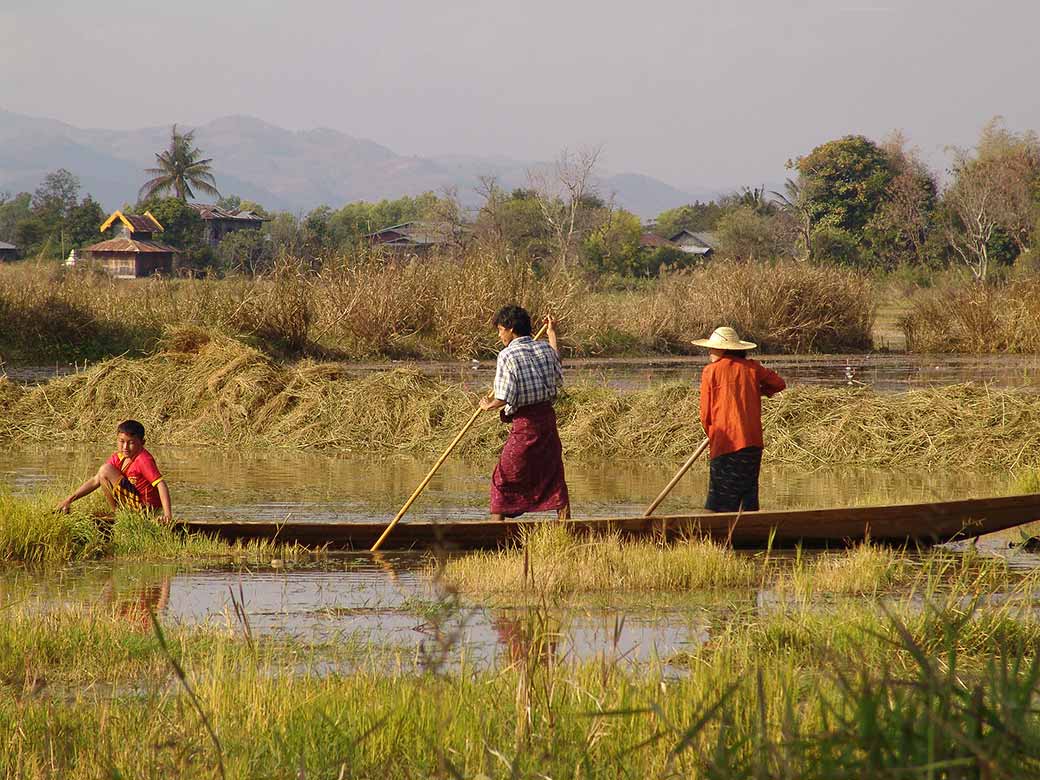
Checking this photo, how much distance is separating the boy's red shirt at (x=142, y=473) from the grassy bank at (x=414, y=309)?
16832 millimetres

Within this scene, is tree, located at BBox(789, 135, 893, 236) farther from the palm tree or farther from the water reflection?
the water reflection

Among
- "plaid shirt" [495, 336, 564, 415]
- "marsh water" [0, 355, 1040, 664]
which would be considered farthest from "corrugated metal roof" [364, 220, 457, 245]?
"plaid shirt" [495, 336, 564, 415]

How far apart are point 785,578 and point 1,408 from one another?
13417 millimetres

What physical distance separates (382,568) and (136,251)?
75.9 metres

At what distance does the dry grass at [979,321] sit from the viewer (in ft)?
110

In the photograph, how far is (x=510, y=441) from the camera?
A: 10156 millimetres

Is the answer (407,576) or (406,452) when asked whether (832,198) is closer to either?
(406,452)

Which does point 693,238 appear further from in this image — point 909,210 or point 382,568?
point 382,568

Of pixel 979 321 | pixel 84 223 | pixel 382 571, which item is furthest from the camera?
pixel 84 223

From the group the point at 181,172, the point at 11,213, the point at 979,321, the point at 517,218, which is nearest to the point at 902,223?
the point at 517,218

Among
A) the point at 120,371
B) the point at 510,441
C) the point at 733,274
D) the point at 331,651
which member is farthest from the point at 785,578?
the point at 733,274

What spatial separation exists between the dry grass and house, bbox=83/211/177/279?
175 feet

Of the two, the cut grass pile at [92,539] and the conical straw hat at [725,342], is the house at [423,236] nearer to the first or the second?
the conical straw hat at [725,342]

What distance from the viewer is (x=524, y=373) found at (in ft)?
32.4
